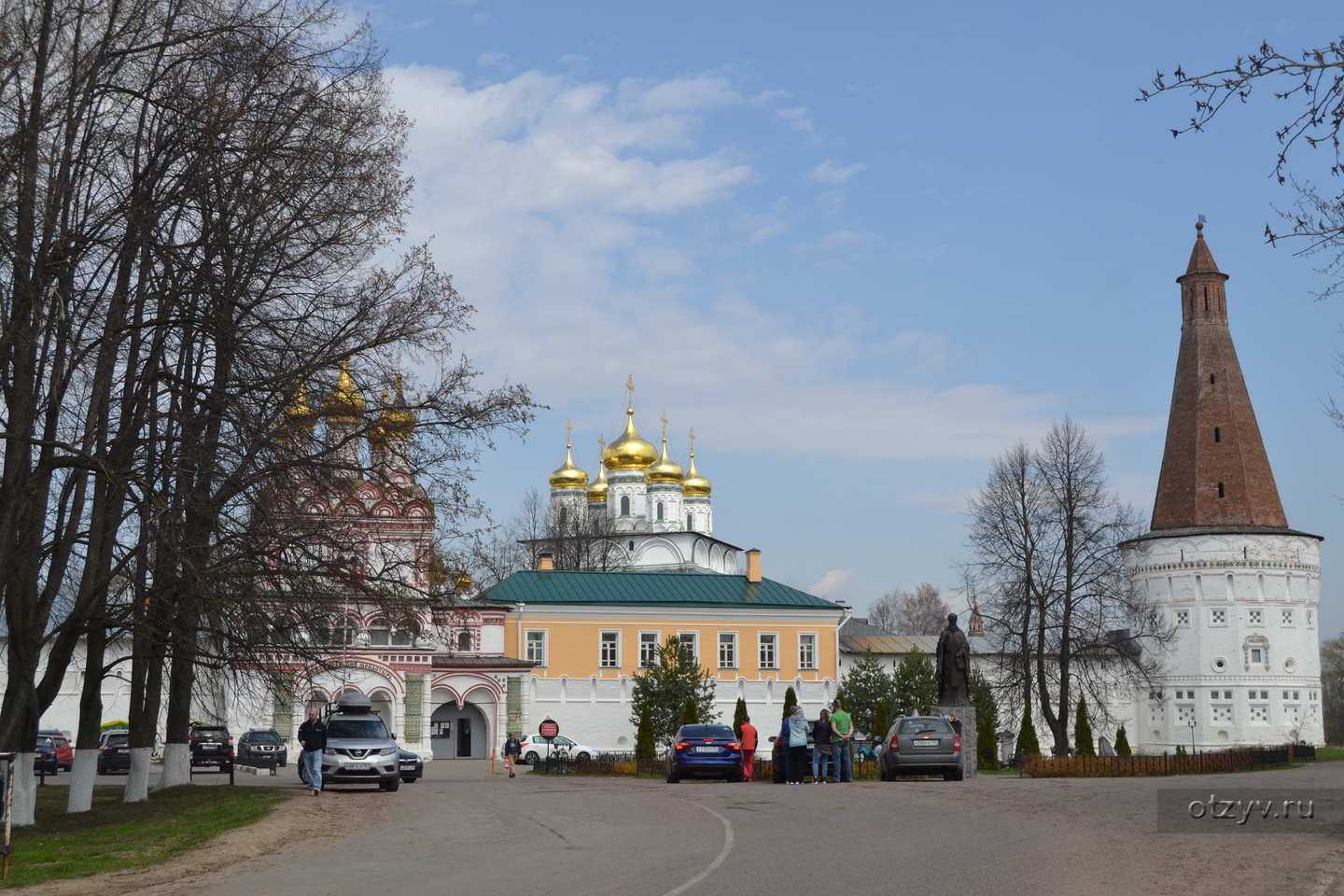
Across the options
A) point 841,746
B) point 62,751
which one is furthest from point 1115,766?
point 62,751

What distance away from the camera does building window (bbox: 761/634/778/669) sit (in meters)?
60.8

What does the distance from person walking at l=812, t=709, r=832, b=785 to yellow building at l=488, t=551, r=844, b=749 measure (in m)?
30.0

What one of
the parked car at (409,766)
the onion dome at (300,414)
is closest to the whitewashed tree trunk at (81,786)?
the onion dome at (300,414)

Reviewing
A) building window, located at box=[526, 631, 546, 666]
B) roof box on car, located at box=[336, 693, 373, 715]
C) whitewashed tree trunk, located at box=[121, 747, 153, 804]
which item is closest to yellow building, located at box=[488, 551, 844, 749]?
building window, located at box=[526, 631, 546, 666]

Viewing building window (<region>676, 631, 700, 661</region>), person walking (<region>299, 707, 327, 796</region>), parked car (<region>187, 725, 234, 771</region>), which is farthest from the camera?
building window (<region>676, 631, 700, 661</region>)

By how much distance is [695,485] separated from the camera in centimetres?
9394

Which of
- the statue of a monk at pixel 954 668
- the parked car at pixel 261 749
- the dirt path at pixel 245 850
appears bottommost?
the parked car at pixel 261 749

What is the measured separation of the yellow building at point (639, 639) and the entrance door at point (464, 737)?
A: 8.50 ft

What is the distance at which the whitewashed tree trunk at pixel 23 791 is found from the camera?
61.8ft

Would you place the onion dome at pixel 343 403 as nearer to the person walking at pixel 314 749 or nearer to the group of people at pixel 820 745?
the person walking at pixel 314 749

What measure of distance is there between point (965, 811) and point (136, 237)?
1320 centimetres

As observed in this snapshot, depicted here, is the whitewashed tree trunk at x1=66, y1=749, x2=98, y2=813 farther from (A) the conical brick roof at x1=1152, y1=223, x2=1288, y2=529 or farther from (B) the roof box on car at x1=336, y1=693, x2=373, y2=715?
(A) the conical brick roof at x1=1152, y1=223, x2=1288, y2=529

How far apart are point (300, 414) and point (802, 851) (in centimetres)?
990

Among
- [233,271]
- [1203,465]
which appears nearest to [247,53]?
[233,271]
